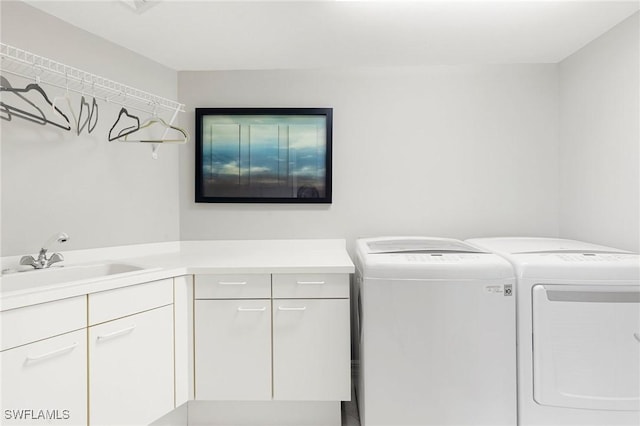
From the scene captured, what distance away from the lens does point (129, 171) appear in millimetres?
2047

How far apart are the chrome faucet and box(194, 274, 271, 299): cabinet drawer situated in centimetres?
63

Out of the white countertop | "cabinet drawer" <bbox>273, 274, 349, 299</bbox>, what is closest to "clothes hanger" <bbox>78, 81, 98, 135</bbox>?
the white countertop

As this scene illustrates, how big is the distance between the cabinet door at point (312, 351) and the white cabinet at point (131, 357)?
53cm

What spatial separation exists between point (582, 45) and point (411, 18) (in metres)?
1.18

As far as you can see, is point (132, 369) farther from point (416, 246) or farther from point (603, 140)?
point (603, 140)

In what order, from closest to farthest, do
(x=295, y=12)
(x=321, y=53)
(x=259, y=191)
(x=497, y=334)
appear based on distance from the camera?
(x=497, y=334), (x=295, y=12), (x=321, y=53), (x=259, y=191)

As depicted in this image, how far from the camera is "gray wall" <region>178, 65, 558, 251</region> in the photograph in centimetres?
231

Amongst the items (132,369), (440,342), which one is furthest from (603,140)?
(132,369)

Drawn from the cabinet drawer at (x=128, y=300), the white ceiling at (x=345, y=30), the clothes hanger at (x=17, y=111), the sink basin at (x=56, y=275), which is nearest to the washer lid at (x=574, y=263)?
the white ceiling at (x=345, y=30)

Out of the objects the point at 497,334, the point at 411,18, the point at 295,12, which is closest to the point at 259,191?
the point at 295,12

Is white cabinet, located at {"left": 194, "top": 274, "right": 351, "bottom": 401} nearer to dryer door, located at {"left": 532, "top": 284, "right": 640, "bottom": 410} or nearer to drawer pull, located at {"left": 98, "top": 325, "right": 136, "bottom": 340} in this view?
drawer pull, located at {"left": 98, "top": 325, "right": 136, "bottom": 340}

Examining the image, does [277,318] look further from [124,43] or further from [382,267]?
[124,43]

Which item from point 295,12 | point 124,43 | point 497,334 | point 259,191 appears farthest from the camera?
point 259,191

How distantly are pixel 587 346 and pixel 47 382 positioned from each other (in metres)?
2.14
